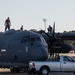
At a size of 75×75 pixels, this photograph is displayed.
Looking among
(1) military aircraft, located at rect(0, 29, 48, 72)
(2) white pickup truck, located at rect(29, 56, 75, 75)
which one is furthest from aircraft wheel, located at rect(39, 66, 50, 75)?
(1) military aircraft, located at rect(0, 29, 48, 72)

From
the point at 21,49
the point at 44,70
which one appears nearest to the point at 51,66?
the point at 44,70

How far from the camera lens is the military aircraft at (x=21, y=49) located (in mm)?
23531

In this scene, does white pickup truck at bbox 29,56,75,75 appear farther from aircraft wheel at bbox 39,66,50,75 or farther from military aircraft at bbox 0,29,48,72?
military aircraft at bbox 0,29,48,72

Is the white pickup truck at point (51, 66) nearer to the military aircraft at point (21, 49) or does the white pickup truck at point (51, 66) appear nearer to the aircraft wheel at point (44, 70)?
the aircraft wheel at point (44, 70)

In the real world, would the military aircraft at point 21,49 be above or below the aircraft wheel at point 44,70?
above

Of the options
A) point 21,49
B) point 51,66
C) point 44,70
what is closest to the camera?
point 51,66

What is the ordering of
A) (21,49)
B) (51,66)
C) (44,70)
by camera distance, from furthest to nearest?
1. (21,49)
2. (44,70)
3. (51,66)

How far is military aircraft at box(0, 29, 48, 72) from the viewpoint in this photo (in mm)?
23531

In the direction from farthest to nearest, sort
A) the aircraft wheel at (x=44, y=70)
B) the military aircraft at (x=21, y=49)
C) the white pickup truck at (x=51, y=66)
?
the military aircraft at (x=21, y=49), the aircraft wheel at (x=44, y=70), the white pickup truck at (x=51, y=66)

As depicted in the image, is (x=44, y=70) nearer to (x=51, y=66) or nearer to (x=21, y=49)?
(x=51, y=66)

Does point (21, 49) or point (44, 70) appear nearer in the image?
point (44, 70)

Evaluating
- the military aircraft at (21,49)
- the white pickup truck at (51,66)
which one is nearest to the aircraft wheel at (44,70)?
the white pickup truck at (51,66)

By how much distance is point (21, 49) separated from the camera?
24188 mm

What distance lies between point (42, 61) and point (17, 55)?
2526 millimetres
